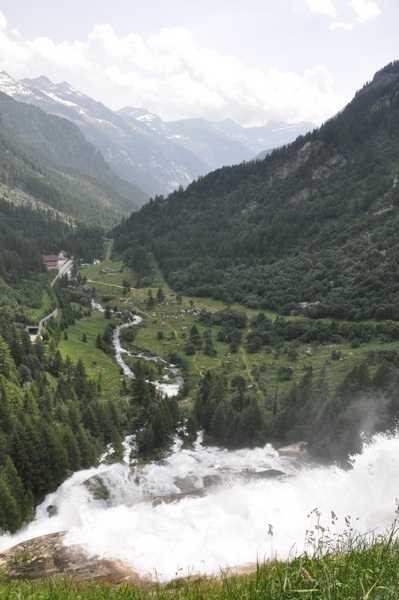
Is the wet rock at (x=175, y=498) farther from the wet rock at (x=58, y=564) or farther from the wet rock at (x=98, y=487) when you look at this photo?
the wet rock at (x=98, y=487)

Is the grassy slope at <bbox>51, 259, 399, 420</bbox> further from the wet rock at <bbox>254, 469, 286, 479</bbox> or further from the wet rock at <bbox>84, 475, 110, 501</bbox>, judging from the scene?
the wet rock at <bbox>84, 475, 110, 501</bbox>

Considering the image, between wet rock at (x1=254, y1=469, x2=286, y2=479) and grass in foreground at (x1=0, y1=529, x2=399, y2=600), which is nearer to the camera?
grass in foreground at (x1=0, y1=529, x2=399, y2=600)

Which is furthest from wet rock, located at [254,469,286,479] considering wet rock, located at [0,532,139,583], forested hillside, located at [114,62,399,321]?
forested hillside, located at [114,62,399,321]

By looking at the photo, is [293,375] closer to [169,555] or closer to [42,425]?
[42,425]

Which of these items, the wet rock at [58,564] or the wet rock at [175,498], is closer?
the wet rock at [58,564]

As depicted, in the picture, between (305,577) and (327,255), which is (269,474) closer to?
(305,577)

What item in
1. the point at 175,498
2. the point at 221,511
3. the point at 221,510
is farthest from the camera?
the point at 175,498

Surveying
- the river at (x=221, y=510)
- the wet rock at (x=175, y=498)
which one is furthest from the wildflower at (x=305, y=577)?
the wet rock at (x=175, y=498)

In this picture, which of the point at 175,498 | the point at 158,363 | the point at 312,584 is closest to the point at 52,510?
the point at 175,498
